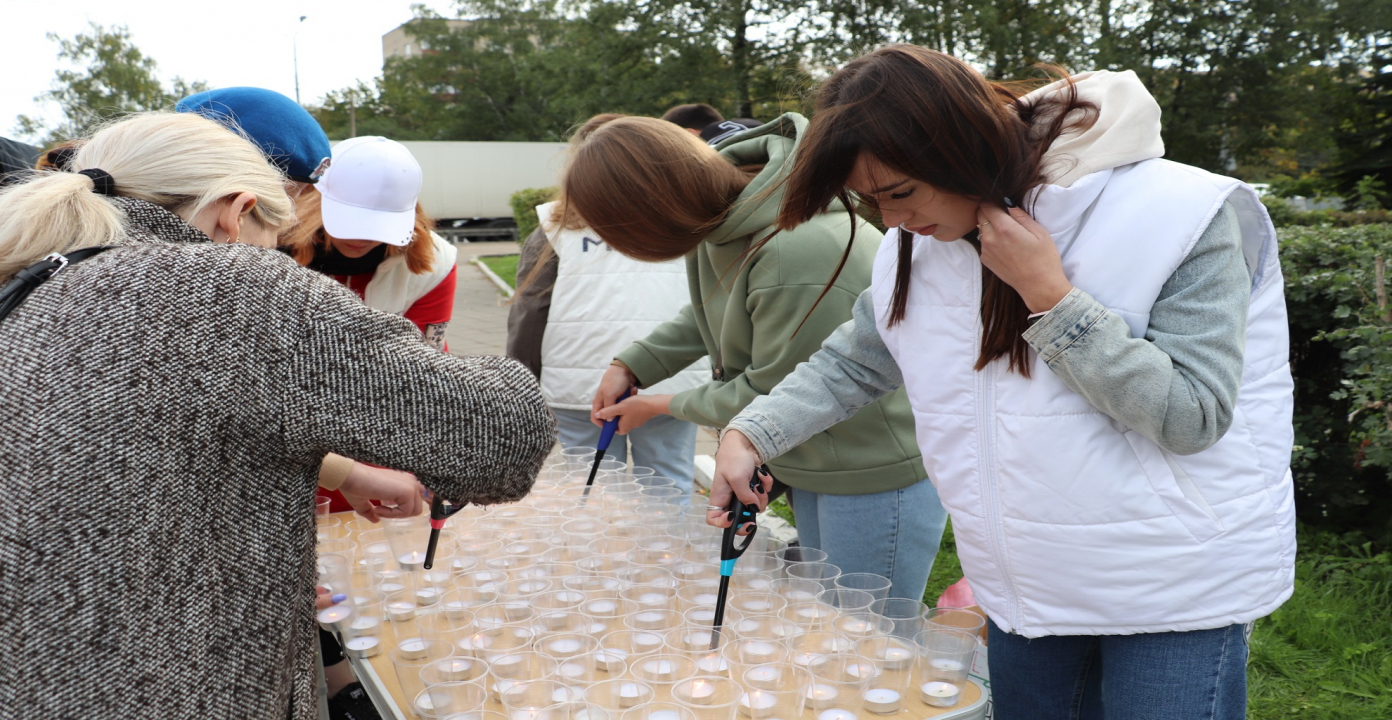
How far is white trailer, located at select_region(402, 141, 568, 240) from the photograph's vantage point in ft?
89.6

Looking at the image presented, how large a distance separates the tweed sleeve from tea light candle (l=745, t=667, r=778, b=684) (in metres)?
0.48

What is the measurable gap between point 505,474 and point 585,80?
25524 mm

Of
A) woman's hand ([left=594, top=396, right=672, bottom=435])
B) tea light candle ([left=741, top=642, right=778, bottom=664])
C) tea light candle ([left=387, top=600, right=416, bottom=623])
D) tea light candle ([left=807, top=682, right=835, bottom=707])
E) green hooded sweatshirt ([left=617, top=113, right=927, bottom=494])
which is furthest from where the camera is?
woman's hand ([left=594, top=396, right=672, bottom=435])

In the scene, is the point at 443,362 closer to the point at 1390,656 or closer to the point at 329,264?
the point at 329,264

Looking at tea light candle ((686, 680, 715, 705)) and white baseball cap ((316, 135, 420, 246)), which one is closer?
tea light candle ((686, 680, 715, 705))

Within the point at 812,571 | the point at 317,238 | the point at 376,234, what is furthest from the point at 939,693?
the point at 317,238

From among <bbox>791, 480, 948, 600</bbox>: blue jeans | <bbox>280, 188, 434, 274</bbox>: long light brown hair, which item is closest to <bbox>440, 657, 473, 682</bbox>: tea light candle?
<bbox>791, 480, 948, 600</bbox>: blue jeans

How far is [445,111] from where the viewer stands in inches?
1722

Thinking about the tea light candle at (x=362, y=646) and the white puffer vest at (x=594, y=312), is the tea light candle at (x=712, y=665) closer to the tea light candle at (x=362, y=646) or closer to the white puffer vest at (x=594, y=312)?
the tea light candle at (x=362, y=646)

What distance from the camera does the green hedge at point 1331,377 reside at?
3.65m

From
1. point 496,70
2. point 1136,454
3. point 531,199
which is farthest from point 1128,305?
point 496,70

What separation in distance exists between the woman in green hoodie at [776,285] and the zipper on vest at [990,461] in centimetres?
66

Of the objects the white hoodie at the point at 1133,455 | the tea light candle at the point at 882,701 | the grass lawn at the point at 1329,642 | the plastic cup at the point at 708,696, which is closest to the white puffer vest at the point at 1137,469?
the white hoodie at the point at 1133,455

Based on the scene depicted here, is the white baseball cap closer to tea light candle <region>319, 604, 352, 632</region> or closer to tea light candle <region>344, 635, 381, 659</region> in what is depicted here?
tea light candle <region>319, 604, 352, 632</region>
